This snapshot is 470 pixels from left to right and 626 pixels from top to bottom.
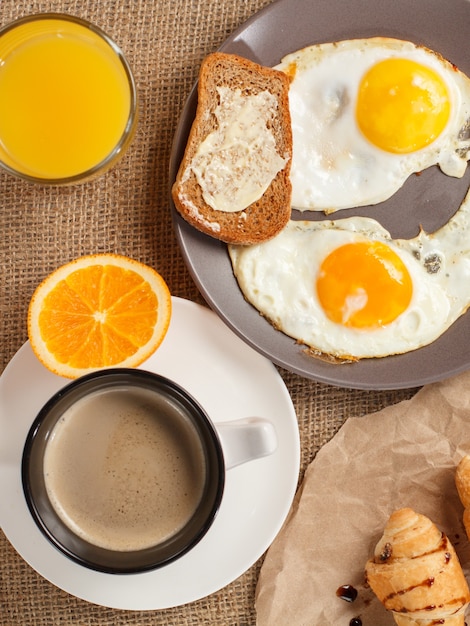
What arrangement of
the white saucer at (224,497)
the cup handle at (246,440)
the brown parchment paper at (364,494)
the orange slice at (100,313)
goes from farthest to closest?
the brown parchment paper at (364,494) < the white saucer at (224,497) < the orange slice at (100,313) < the cup handle at (246,440)

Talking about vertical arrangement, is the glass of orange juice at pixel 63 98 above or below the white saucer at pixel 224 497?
above

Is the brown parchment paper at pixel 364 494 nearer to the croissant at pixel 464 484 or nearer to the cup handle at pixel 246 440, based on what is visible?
the croissant at pixel 464 484

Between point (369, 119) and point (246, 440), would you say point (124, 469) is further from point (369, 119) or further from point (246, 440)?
point (369, 119)

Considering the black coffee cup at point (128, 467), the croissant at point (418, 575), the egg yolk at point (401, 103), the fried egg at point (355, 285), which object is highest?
the egg yolk at point (401, 103)

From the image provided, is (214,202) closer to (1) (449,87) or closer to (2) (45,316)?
(2) (45,316)

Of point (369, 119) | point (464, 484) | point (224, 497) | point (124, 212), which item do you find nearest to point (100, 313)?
point (124, 212)

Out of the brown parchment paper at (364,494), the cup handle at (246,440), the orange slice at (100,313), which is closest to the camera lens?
the cup handle at (246,440)

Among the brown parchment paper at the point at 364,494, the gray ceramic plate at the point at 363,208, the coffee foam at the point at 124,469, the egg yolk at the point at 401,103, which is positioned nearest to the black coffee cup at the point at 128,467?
the coffee foam at the point at 124,469
